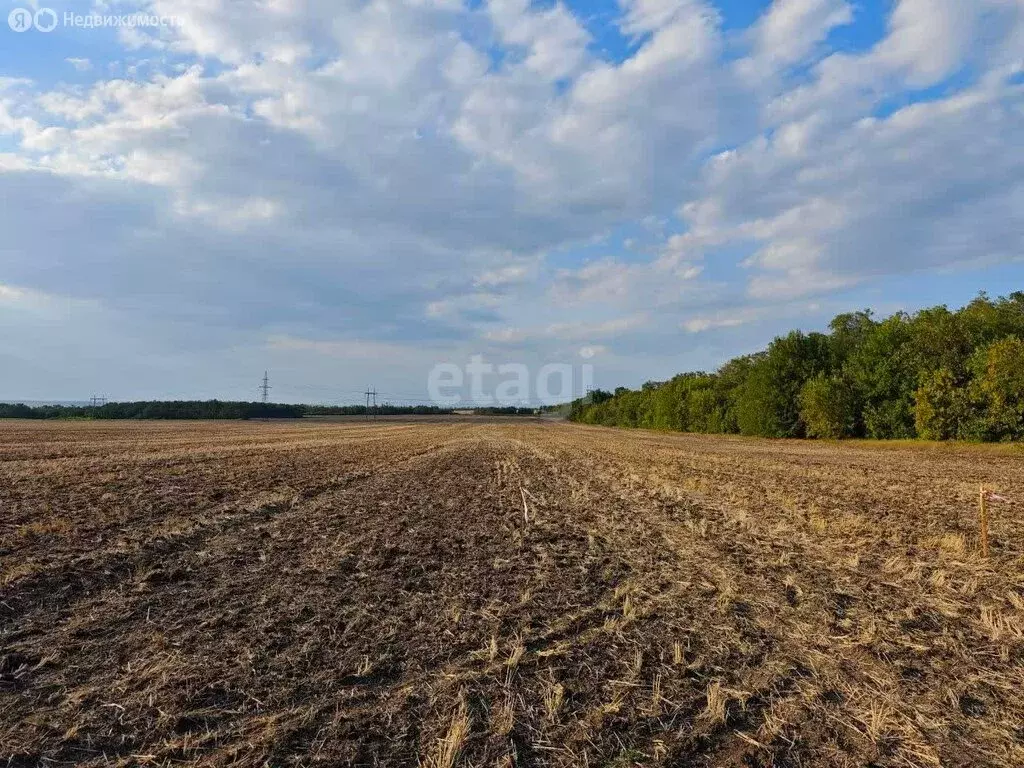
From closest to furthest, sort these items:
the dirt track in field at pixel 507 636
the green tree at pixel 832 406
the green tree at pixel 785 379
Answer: the dirt track in field at pixel 507 636 → the green tree at pixel 832 406 → the green tree at pixel 785 379

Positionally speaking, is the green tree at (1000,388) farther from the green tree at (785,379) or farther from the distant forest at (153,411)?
the distant forest at (153,411)

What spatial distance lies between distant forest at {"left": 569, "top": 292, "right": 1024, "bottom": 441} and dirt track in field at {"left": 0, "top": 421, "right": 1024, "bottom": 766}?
26.3 metres

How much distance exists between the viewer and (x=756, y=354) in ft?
253

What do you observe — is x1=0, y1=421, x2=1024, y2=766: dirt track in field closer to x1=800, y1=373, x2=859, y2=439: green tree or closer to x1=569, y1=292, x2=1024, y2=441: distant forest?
x1=569, y1=292, x2=1024, y2=441: distant forest

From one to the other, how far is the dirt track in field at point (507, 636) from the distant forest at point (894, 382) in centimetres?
2635

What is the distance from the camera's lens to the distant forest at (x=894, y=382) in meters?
34.2

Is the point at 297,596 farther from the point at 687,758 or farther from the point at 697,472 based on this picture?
the point at 697,472

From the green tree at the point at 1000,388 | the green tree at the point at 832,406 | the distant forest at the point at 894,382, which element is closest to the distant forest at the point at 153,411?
the distant forest at the point at 894,382

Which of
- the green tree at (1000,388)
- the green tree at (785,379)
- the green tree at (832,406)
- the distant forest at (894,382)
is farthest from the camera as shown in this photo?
the green tree at (785,379)

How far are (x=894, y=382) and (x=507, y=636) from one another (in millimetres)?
46170

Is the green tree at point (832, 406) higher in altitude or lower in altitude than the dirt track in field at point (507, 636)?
higher

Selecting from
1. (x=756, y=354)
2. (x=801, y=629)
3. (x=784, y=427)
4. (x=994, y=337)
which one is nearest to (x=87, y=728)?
(x=801, y=629)

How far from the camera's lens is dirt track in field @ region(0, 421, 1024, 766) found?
4273mm

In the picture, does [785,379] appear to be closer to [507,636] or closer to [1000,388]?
[1000,388]
